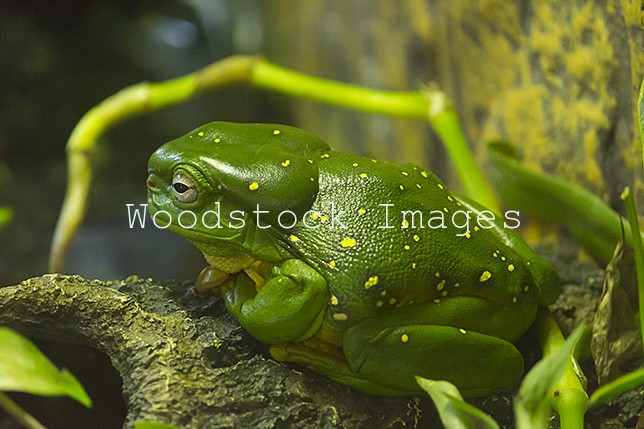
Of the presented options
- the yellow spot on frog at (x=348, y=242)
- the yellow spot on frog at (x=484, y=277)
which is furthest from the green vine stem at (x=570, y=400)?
the yellow spot on frog at (x=348, y=242)

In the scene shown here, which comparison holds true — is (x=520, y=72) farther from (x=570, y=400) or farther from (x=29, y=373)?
(x=29, y=373)

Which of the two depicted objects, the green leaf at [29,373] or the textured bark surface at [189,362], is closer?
the green leaf at [29,373]

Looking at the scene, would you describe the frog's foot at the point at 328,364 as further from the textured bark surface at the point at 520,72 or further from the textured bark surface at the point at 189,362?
the textured bark surface at the point at 520,72

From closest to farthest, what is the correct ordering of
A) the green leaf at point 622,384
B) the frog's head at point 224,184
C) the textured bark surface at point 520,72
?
1. the green leaf at point 622,384
2. the frog's head at point 224,184
3. the textured bark surface at point 520,72

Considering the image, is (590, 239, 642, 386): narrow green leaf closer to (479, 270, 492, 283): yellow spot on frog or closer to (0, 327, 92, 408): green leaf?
(479, 270, 492, 283): yellow spot on frog

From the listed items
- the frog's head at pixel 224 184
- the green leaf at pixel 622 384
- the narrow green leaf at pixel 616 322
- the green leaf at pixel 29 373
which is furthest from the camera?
the narrow green leaf at pixel 616 322

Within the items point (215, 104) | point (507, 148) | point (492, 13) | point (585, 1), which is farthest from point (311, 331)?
point (215, 104)

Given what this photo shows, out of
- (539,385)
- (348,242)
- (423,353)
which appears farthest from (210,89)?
(539,385)
